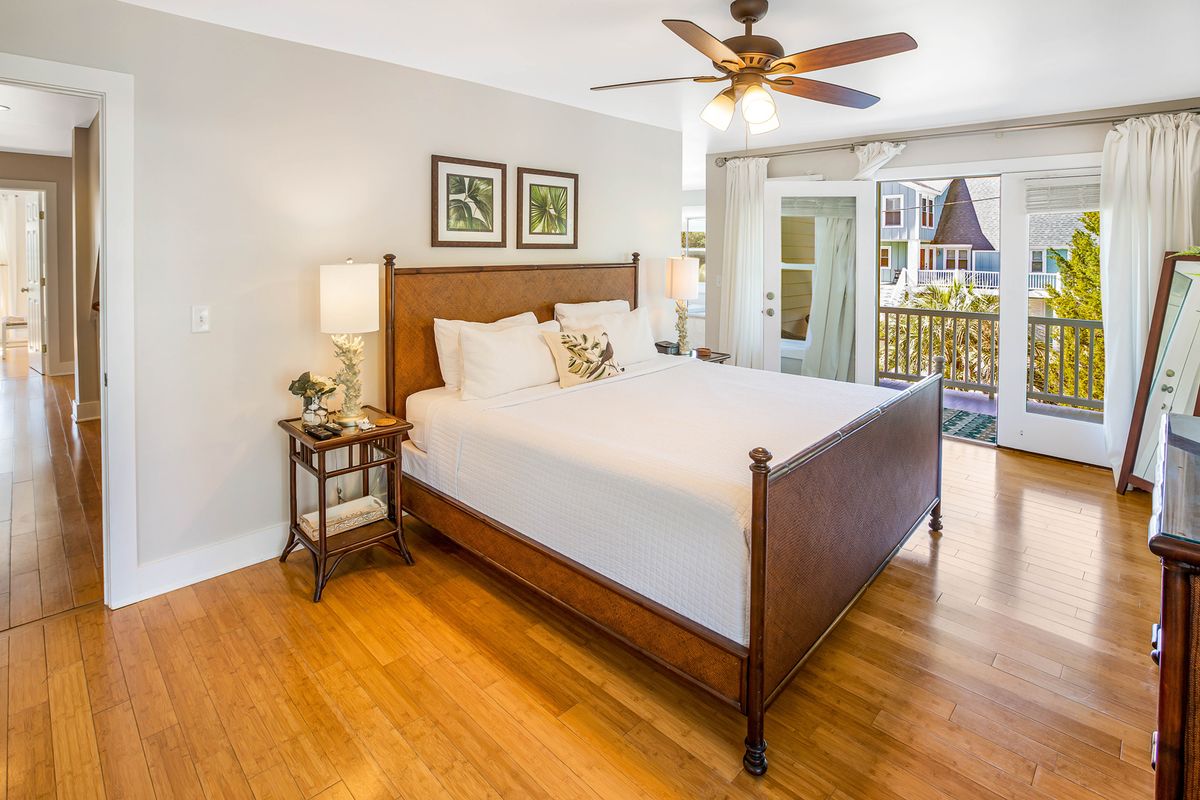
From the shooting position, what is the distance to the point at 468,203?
3.73m

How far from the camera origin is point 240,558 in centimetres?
308

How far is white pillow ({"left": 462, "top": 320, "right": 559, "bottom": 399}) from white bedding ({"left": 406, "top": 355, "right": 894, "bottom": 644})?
9 centimetres

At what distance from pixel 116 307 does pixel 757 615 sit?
8.74 ft

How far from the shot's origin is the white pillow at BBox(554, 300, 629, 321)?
4074mm

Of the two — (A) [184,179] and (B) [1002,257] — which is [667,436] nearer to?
(A) [184,179]

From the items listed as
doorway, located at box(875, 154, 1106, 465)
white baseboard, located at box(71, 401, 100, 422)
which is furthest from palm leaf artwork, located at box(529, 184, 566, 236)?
white baseboard, located at box(71, 401, 100, 422)

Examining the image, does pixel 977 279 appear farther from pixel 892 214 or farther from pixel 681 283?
pixel 681 283

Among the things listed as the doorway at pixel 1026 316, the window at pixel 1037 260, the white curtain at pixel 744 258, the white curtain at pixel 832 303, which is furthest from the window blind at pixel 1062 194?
the white curtain at pixel 744 258

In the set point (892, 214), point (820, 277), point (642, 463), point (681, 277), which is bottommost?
point (642, 463)

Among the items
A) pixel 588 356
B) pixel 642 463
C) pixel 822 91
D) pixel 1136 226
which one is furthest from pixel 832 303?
pixel 642 463

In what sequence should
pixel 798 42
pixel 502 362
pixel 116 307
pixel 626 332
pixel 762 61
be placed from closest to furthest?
pixel 762 61, pixel 116 307, pixel 798 42, pixel 502 362, pixel 626 332

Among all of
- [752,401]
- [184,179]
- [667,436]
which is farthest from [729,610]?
[184,179]

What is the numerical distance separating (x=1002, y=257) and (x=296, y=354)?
4.73 m

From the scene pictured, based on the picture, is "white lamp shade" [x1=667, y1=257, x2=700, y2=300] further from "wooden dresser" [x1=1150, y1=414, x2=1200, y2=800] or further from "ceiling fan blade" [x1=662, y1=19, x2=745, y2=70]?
"wooden dresser" [x1=1150, y1=414, x2=1200, y2=800]
